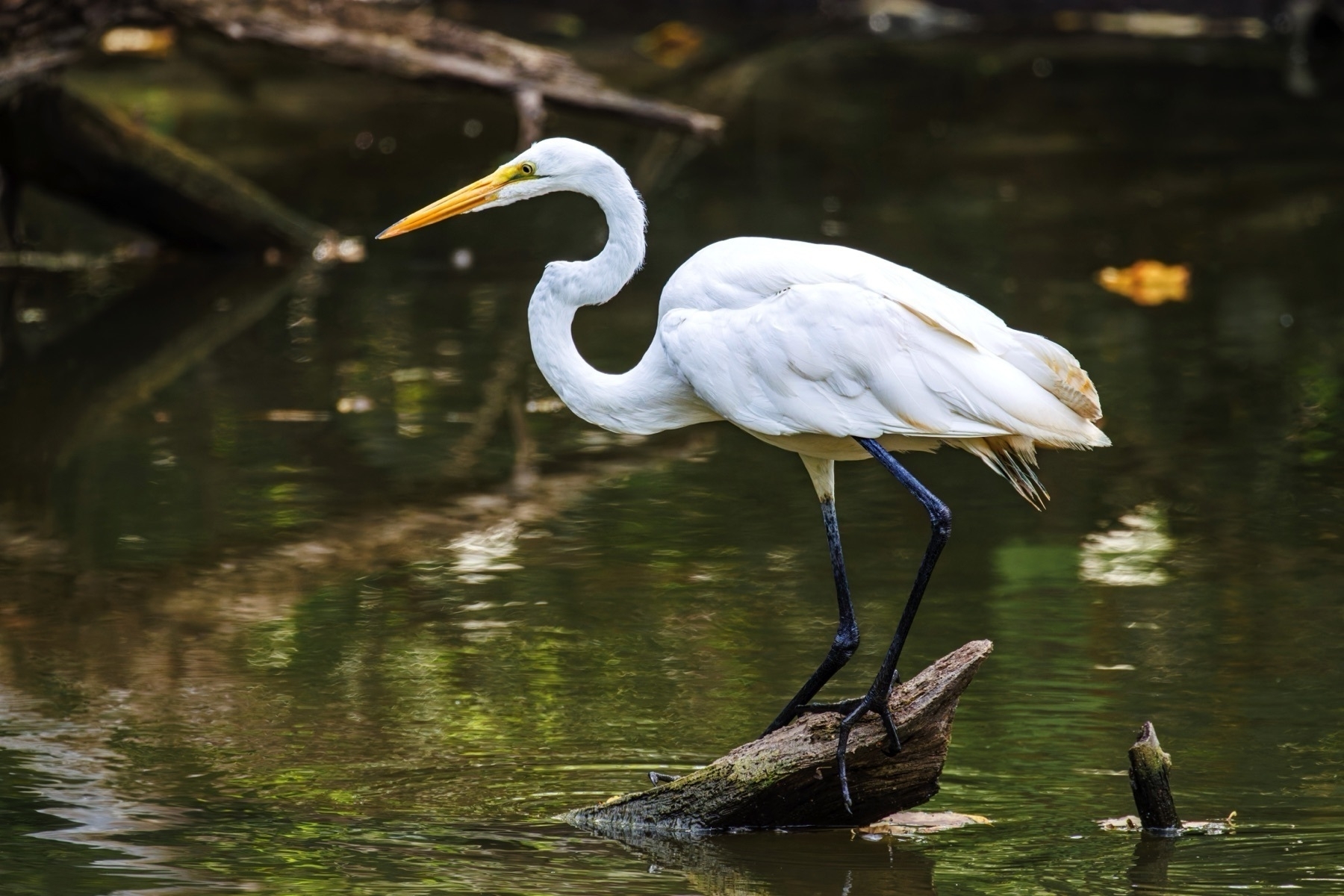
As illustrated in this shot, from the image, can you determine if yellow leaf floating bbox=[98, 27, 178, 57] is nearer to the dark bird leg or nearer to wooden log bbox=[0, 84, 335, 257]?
wooden log bbox=[0, 84, 335, 257]

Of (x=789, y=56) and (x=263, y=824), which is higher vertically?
(x=789, y=56)

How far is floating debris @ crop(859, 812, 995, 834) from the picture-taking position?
4559 millimetres

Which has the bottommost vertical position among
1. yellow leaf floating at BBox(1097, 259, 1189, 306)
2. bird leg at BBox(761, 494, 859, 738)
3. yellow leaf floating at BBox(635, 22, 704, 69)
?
bird leg at BBox(761, 494, 859, 738)

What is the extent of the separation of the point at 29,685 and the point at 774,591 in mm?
2457

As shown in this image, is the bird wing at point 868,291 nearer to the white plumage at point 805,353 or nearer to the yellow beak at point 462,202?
the white plumage at point 805,353

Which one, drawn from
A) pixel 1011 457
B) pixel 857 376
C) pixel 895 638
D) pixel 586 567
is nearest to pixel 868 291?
pixel 857 376

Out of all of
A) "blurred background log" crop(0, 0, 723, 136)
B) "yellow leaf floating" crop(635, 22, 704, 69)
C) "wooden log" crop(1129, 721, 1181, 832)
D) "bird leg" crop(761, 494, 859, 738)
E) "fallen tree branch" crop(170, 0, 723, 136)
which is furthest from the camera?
"yellow leaf floating" crop(635, 22, 704, 69)

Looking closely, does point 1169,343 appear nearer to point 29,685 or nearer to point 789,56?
point 29,685

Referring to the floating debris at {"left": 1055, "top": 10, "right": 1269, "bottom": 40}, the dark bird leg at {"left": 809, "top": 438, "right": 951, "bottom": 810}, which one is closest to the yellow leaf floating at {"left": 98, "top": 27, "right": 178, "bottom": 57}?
the floating debris at {"left": 1055, "top": 10, "right": 1269, "bottom": 40}

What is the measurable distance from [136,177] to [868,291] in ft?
23.8

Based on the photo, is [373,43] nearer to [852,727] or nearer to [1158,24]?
[852,727]

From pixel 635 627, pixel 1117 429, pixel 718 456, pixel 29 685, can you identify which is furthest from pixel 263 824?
pixel 1117 429

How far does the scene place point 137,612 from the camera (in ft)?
20.4

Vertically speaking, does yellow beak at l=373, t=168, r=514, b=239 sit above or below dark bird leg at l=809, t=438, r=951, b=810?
above
